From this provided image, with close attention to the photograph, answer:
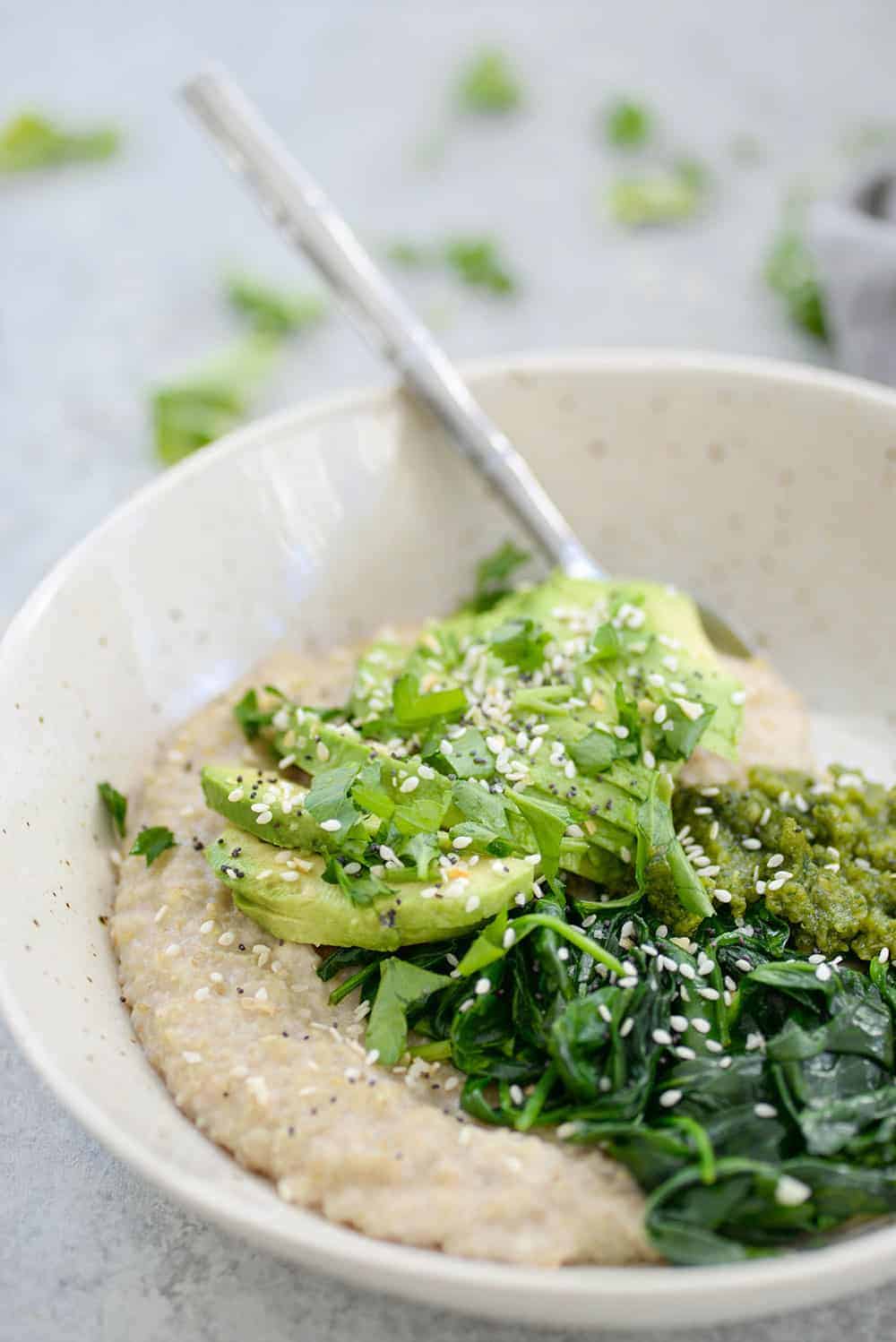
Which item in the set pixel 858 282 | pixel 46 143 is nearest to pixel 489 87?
pixel 46 143

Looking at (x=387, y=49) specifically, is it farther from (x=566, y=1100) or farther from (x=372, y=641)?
(x=566, y=1100)

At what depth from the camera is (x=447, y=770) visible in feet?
10.4

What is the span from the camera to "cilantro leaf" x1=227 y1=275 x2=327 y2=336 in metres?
6.05

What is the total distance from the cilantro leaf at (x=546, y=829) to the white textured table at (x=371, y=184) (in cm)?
233

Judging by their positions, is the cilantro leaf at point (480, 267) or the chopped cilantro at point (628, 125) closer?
the cilantro leaf at point (480, 267)

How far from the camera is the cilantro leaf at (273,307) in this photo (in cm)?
605

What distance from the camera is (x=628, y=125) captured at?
6.98m

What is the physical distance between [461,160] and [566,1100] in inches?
226

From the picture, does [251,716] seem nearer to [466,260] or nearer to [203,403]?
[203,403]

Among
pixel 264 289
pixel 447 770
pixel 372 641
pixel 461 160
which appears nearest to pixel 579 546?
pixel 372 641

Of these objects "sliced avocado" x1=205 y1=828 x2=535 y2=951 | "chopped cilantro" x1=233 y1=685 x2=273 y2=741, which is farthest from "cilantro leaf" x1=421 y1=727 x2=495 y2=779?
"chopped cilantro" x1=233 y1=685 x2=273 y2=741

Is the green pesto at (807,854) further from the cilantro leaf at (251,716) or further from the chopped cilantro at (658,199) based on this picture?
the chopped cilantro at (658,199)

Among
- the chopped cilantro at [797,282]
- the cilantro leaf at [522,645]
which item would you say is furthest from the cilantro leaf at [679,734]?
the chopped cilantro at [797,282]

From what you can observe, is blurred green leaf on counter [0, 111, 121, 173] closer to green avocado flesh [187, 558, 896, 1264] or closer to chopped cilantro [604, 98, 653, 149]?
chopped cilantro [604, 98, 653, 149]
